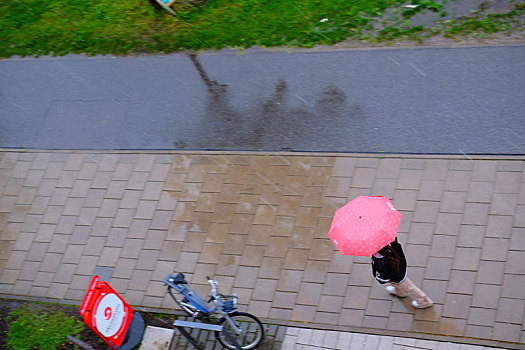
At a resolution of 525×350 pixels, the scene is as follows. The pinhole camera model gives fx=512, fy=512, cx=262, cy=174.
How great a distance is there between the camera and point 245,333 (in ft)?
21.2

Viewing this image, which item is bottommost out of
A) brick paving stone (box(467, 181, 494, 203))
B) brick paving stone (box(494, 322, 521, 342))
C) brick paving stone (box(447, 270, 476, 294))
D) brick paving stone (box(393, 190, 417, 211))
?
brick paving stone (box(494, 322, 521, 342))

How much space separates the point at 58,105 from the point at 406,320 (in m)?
8.00

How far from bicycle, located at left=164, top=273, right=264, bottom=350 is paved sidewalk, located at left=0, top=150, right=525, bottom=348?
32 centimetres

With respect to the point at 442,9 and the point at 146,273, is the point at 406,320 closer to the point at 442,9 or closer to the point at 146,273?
the point at 146,273

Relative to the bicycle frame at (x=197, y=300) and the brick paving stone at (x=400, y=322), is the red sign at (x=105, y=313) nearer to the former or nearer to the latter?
the bicycle frame at (x=197, y=300)

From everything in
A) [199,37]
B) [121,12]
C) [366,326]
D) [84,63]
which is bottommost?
[366,326]

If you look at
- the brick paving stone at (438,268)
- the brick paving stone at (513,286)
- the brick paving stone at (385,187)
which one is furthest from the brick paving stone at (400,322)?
the brick paving stone at (385,187)

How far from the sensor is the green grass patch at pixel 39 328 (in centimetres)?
709

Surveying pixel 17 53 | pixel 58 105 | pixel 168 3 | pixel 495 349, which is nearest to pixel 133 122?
pixel 58 105

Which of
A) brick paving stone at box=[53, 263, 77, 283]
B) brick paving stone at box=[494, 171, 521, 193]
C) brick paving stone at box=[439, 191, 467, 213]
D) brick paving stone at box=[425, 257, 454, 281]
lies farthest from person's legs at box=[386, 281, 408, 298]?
brick paving stone at box=[53, 263, 77, 283]

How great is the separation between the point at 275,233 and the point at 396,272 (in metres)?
2.17

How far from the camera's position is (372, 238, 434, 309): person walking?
5.64m

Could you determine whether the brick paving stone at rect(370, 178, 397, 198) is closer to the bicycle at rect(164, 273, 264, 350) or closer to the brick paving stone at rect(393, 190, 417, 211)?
the brick paving stone at rect(393, 190, 417, 211)

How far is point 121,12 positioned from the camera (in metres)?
12.1
